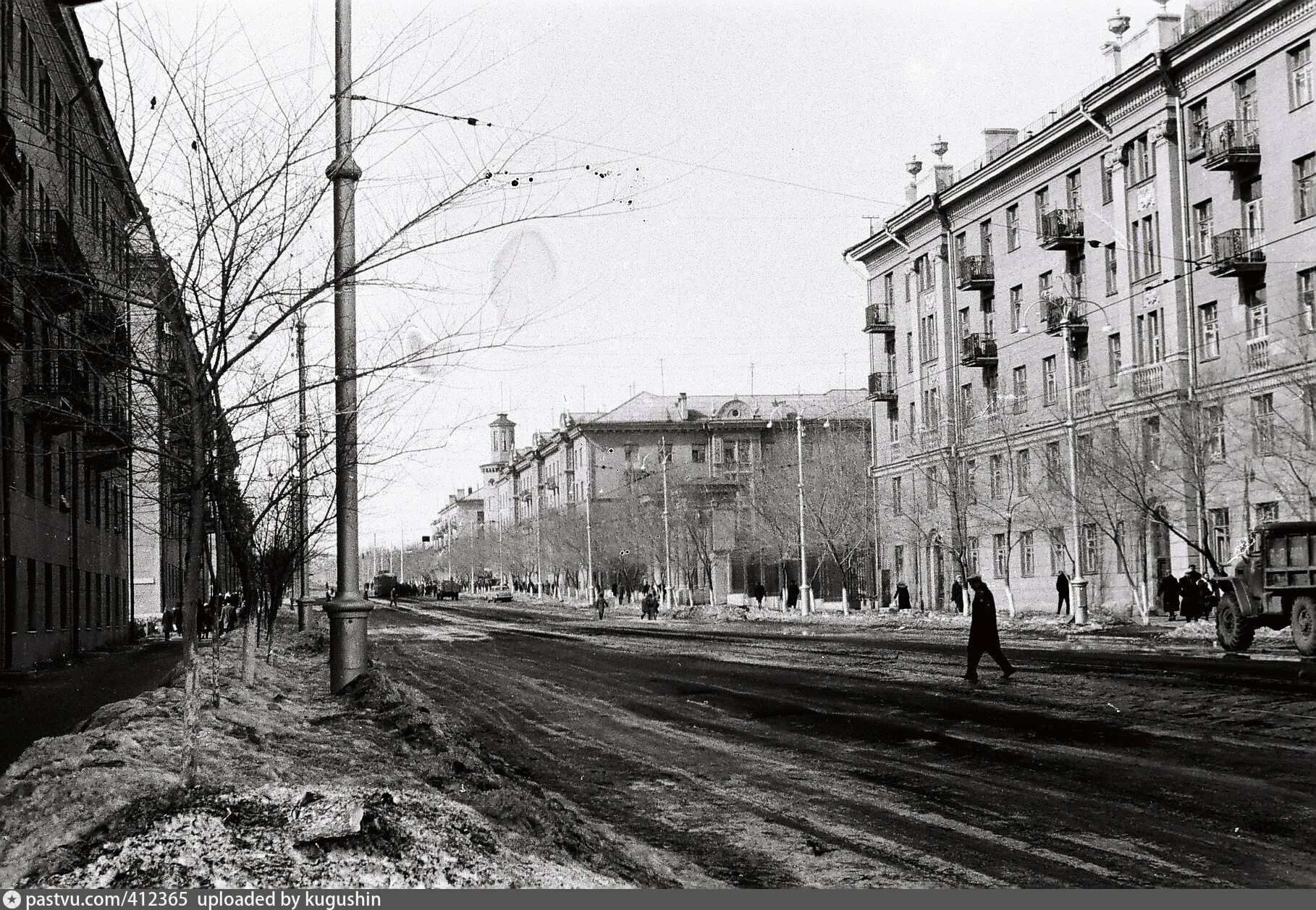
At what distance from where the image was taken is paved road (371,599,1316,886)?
764 cm

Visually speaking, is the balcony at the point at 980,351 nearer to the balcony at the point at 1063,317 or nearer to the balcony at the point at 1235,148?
the balcony at the point at 1063,317

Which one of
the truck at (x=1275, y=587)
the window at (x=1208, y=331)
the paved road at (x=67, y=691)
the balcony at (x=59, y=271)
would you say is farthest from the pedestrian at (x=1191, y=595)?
the balcony at (x=59, y=271)

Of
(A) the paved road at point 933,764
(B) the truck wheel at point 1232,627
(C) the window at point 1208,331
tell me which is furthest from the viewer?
(C) the window at point 1208,331

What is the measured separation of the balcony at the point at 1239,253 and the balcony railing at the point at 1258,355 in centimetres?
215

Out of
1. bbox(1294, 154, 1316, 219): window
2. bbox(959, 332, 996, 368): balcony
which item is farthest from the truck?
bbox(959, 332, 996, 368): balcony

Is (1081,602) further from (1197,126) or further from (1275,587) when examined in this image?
(1275,587)

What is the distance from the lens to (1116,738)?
12.7 metres

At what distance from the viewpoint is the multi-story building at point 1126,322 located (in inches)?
1550

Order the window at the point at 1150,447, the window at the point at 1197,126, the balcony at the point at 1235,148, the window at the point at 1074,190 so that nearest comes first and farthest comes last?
the balcony at the point at 1235,148 < the window at the point at 1150,447 < the window at the point at 1197,126 < the window at the point at 1074,190

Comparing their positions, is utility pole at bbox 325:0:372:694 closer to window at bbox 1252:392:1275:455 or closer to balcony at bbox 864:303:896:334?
window at bbox 1252:392:1275:455

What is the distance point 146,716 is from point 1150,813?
8.04 metres

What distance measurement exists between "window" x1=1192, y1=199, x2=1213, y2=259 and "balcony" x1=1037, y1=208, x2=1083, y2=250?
21.1 feet

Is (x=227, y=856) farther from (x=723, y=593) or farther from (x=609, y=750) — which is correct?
(x=723, y=593)

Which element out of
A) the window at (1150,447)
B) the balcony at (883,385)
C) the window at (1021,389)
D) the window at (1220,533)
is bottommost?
the window at (1220,533)
